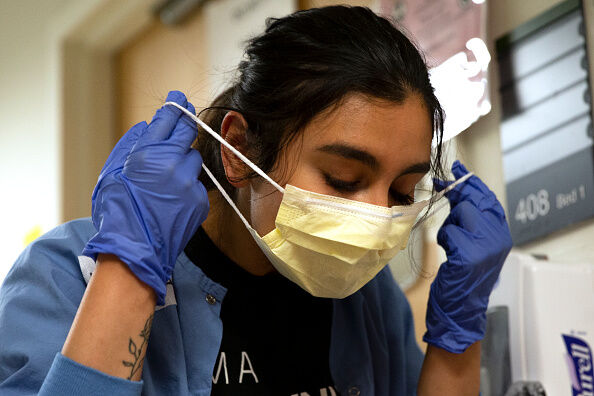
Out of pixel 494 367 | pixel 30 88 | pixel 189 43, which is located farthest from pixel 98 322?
pixel 30 88

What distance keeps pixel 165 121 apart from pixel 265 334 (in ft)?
1.17

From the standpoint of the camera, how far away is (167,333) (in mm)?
945

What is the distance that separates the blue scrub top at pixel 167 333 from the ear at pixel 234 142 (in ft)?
0.47

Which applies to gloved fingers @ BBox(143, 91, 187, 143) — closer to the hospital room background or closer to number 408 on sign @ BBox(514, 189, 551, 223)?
the hospital room background

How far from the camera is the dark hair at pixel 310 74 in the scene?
93 cm

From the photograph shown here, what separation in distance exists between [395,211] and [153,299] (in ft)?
1.10

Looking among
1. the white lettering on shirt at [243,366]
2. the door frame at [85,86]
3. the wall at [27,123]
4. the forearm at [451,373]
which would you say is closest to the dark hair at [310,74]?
the white lettering on shirt at [243,366]

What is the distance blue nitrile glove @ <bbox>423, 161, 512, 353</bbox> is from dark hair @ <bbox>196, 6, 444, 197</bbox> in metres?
0.17

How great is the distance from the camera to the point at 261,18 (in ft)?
6.50

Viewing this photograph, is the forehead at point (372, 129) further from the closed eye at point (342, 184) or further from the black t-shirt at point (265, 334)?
the black t-shirt at point (265, 334)

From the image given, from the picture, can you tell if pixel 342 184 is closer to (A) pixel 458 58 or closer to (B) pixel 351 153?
(B) pixel 351 153

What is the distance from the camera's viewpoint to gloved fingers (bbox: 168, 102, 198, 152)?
0.88 m

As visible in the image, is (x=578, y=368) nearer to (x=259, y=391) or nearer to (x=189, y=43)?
(x=259, y=391)

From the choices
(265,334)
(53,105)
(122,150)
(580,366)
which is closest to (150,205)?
(122,150)
